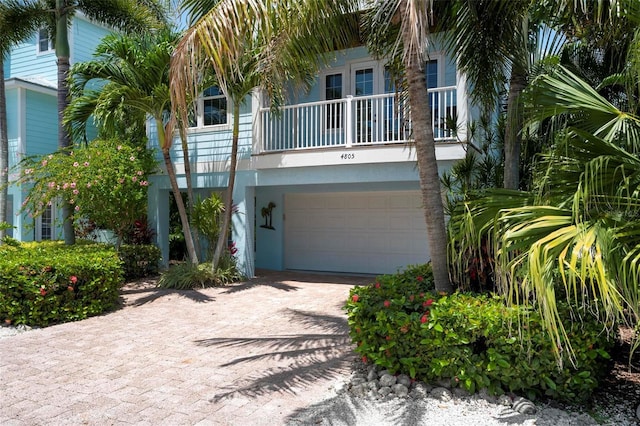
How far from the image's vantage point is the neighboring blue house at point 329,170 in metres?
10.4

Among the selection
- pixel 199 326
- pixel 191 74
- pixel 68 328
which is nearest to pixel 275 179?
pixel 199 326

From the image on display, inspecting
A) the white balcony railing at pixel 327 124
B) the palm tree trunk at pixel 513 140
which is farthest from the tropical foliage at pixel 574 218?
the white balcony railing at pixel 327 124

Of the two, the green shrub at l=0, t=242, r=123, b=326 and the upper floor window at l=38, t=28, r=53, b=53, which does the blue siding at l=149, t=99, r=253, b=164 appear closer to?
the green shrub at l=0, t=242, r=123, b=326

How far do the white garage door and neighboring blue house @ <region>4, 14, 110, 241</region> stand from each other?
24.0 ft

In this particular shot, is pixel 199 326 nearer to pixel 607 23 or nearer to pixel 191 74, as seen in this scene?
pixel 191 74

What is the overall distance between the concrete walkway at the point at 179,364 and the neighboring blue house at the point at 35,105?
8667 millimetres

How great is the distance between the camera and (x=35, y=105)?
1598 cm

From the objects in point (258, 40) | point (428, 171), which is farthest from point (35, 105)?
point (428, 171)

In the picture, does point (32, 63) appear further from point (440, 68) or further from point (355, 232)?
point (440, 68)

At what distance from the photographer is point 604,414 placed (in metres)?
4.23

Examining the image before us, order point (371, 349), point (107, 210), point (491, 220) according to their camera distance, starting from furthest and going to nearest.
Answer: point (107, 210) < point (371, 349) < point (491, 220)

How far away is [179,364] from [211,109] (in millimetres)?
8759

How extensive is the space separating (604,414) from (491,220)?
1921 millimetres

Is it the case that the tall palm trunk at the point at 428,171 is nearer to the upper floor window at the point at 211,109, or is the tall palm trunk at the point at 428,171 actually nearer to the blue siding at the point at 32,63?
the upper floor window at the point at 211,109
